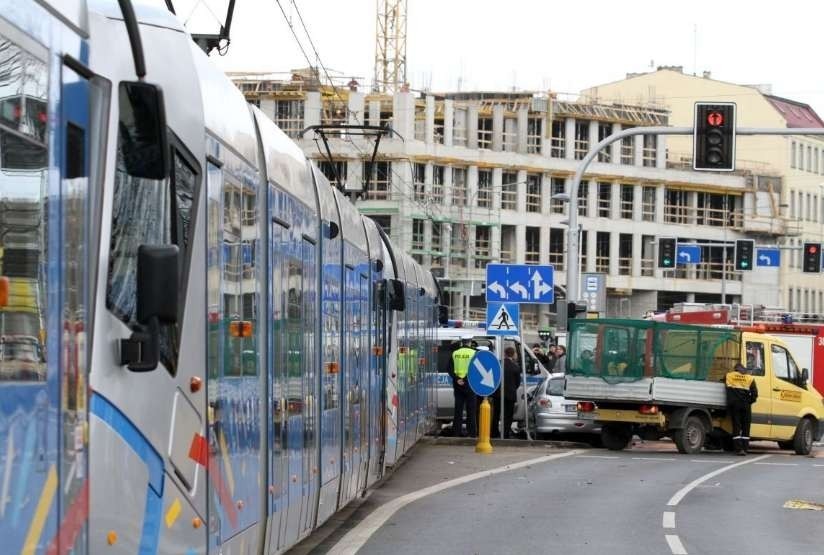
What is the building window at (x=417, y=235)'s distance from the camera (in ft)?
287

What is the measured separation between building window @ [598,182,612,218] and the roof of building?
1524 centimetres

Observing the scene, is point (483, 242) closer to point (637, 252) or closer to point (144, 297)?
point (637, 252)

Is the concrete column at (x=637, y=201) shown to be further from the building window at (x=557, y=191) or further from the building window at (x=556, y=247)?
the building window at (x=557, y=191)

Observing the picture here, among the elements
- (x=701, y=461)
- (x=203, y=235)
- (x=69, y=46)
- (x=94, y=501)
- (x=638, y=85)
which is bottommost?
(x=701, y=461)

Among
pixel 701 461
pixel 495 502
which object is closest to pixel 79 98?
pixel 495 502

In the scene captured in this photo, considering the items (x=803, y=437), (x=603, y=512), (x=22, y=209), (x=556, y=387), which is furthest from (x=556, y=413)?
(x=22, y=209)

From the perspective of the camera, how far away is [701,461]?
28.6 meters

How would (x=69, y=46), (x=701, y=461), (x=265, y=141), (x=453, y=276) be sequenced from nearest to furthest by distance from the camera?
(x=69, y=46) → (x=265, y=141) → (x=701, y=461) → (x=453, y=276)

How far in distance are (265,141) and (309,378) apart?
101 inches

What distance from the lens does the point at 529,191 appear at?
94.2 meters

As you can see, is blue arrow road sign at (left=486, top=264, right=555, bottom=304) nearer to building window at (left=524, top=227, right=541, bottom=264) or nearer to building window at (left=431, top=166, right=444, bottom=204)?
building window at (left=431, top=166, right=444, bottom=204)

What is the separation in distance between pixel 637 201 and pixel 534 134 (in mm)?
8289

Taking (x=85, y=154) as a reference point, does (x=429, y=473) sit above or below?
below

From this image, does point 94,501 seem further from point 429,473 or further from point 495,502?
point 429,473
